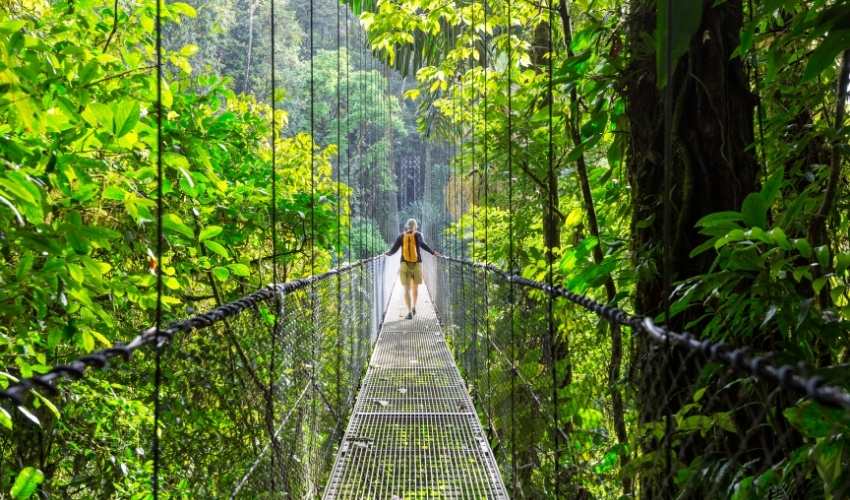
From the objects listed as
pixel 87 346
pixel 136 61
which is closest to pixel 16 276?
pixel 87 346

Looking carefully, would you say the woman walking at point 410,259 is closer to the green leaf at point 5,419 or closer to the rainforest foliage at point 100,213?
the rainforest foliage at point 100,213

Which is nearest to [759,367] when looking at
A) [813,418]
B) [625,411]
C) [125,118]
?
[813,418]

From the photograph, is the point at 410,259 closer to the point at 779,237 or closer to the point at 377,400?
the point at 377,400

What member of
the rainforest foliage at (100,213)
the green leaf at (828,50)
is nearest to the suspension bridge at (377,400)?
the rainforest foliage at (100,213)

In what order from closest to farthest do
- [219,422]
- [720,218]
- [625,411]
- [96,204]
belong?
[720,218] < [96,204] < [625,411] < [219,422]

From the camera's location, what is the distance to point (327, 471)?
219 cm

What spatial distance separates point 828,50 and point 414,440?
2.08 metres

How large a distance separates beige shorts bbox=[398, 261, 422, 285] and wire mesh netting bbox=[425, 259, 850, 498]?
112 centimetres

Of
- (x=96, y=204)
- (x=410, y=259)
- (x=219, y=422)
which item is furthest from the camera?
(x=410, y=259)

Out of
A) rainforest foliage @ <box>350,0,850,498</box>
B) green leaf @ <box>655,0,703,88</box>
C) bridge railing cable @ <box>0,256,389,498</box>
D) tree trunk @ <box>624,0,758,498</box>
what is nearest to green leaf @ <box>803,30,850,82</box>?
rainforest foliage @ <box>350,0,850,498</box>

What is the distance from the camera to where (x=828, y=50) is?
63 cm

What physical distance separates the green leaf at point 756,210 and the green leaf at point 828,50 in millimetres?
124

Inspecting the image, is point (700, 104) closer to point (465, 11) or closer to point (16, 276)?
point (16, 276)

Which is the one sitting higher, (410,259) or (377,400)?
(410,259)
